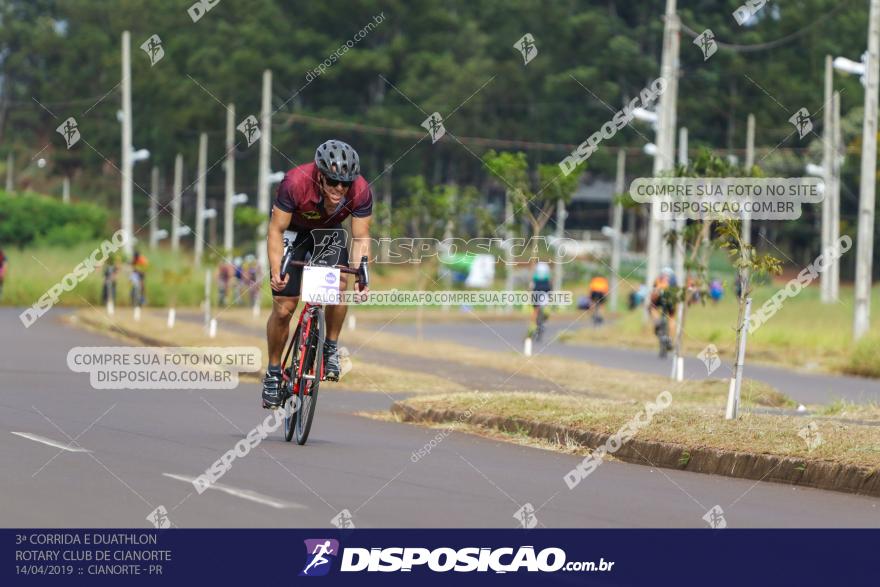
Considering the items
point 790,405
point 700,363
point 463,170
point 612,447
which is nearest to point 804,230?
point 463,170

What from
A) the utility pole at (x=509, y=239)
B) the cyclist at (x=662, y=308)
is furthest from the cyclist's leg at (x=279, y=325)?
the cyclist at (x=662, y=308)

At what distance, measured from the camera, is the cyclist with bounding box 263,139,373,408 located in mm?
12523

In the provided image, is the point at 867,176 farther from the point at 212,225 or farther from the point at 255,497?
the point at 212,225

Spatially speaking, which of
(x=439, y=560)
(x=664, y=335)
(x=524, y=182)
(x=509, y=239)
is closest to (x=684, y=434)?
(x=439, y=560)

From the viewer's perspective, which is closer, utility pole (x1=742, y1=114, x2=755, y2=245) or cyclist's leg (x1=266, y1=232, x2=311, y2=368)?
cyclist's leg (x1=266, y1=232, x2=311, y2=368)

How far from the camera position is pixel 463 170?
333ft

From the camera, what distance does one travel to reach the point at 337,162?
40.7ft

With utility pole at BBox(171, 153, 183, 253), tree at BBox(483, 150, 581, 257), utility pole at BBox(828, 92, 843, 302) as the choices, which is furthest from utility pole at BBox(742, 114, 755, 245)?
utility pole at BBox(171, 153, 183, 253)

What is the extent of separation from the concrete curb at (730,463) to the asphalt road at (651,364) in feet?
21.3

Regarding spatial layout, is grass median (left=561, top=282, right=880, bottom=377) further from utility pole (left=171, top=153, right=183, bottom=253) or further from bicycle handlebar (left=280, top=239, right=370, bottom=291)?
utility pole (left=171, top=153, right=183, bottom=253)

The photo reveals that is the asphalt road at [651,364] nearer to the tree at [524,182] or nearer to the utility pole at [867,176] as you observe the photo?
the utility pole at [867,176]

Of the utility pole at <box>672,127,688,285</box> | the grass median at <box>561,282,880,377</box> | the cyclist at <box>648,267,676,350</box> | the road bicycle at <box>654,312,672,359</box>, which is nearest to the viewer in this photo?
the utility pole at <box>672,127,688,285</box>

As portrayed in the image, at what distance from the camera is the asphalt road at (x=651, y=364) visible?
2561cm

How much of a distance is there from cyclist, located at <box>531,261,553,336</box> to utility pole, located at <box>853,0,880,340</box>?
6.31 m
